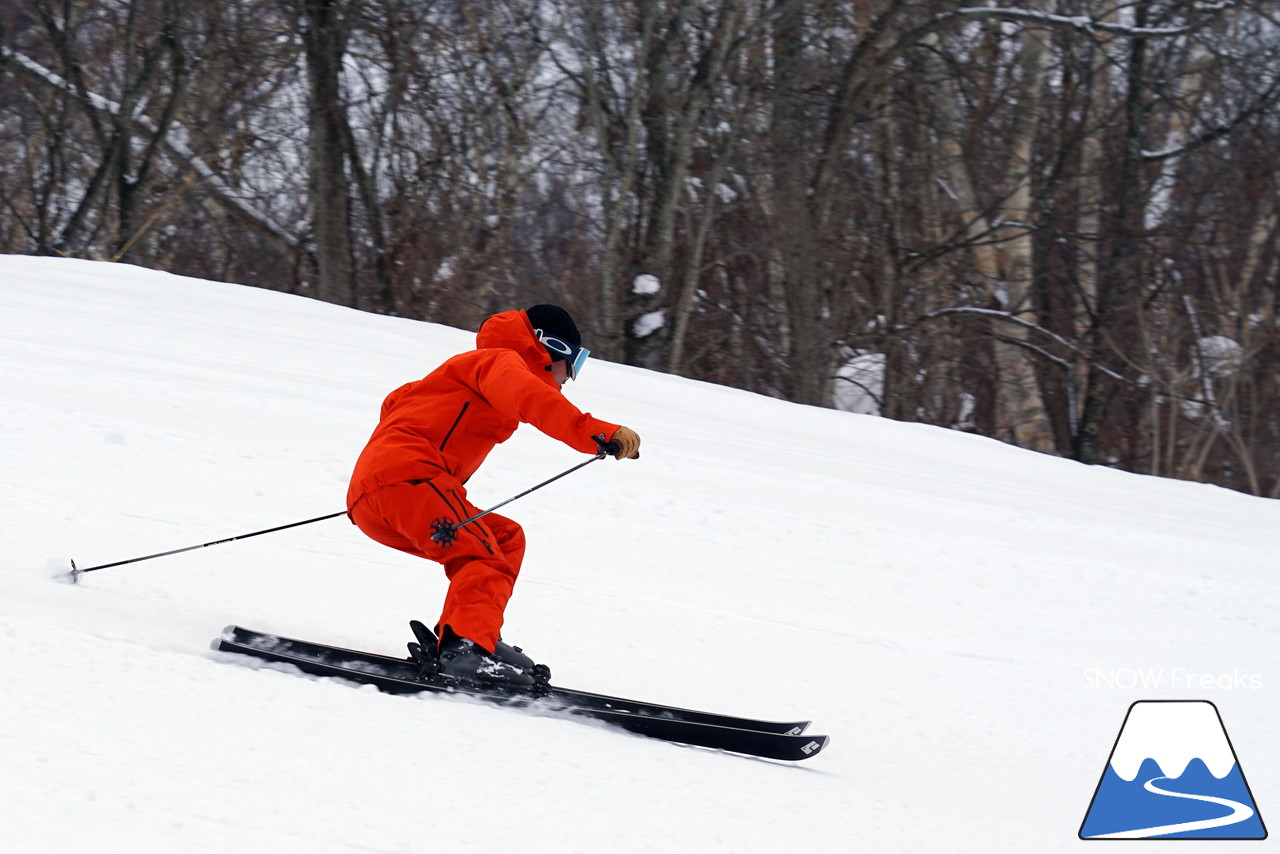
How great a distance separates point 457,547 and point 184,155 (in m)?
14.7

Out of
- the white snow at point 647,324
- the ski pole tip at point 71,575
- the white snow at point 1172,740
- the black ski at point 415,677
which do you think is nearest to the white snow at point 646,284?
the white snow at point 647,324

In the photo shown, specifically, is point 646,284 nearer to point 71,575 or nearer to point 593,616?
point 593,616

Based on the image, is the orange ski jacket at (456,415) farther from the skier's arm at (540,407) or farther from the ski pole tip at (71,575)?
the ski pole tip at (71,575)

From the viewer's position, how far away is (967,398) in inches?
590

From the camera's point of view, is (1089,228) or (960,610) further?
(1089,228)

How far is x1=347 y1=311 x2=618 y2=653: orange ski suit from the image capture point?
3518 mm

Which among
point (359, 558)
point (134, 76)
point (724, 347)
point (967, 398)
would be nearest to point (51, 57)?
point (134, 76)

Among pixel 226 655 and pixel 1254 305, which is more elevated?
pixel 1254 305

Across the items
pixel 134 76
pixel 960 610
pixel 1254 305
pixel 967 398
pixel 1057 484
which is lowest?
pixel 960 610

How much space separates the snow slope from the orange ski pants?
27cm

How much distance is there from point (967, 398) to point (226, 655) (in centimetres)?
1263

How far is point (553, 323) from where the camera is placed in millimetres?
3660

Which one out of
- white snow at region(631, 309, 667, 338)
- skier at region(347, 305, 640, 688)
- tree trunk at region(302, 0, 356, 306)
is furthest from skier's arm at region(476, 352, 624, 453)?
tree trunk at region(302, 0, 356, 306)

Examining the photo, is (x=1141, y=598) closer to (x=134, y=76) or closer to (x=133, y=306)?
(x=133, y=306)
